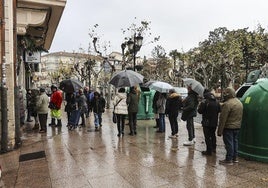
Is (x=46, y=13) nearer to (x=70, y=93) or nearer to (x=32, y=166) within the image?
(x=70, y=93)

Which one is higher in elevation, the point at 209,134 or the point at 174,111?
the point at 174,111

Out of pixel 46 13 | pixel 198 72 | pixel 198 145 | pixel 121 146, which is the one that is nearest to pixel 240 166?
pixel 198 145

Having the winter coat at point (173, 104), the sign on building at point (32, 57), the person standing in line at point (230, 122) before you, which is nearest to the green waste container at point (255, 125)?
the person standing in line at point (230, 122)

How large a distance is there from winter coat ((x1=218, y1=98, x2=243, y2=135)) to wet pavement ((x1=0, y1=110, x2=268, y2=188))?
84 centimetres

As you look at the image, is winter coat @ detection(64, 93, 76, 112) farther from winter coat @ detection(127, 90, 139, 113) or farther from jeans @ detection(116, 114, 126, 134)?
winter coat @ detection(127, 90, 139, 113)

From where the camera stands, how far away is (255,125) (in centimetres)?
688

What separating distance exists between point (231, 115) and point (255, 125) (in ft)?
2.01

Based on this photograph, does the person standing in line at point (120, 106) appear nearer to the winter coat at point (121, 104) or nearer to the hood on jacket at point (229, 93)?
the winter coat at point (121, 104)

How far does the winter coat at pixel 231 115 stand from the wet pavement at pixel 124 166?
0.84m

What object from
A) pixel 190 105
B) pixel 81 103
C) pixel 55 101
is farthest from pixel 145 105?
pixel 190 105

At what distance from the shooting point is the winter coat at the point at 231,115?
6.73m

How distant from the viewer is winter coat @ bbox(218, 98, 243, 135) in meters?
6.73

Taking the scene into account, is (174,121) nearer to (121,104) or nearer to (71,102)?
(121,104)

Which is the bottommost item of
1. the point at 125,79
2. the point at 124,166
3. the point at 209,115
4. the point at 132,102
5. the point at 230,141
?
the point at 124,166
